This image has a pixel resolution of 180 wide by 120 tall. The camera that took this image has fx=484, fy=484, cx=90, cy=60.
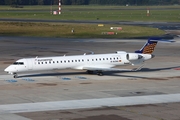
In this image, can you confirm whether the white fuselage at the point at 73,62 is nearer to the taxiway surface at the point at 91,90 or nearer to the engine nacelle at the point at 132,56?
the engine nacelle at the point at 132,56

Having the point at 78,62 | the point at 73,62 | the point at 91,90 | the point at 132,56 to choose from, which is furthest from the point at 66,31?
the point at 91,90

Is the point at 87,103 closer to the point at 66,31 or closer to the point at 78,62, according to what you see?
the point at 78,62

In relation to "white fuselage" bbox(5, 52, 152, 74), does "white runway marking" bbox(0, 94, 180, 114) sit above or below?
below

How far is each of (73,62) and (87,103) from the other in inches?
555

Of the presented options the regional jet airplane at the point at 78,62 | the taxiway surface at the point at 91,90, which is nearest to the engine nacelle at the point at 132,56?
the regional jet airplane at the point at 78,62

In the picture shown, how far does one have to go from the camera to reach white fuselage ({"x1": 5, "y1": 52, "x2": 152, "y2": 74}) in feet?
168

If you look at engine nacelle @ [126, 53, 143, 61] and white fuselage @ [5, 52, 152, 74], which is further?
engine nacelle @ [126, 53, 143, 61]

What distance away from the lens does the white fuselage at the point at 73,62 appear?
51062 millimetres

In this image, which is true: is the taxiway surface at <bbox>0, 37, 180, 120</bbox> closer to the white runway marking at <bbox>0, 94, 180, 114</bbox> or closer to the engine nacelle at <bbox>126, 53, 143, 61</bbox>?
the white runway marking at <bbox>0, 94, 180, 114</bbox>

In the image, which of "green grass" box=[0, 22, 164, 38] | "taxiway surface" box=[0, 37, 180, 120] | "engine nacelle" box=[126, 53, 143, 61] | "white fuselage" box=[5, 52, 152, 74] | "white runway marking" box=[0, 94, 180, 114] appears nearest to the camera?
"taxiway surface" box=[0, 37, 180, 120]

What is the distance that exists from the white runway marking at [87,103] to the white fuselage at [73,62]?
12.3 metres

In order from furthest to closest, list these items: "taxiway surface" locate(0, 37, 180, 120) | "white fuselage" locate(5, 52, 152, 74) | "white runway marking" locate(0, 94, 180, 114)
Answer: "white fuselage" locate(5, 52, 152, 74)
"white runway marking" locate(0, 94, 180, 114)
"taxiway surface" locate(0, 37, 180, 120)

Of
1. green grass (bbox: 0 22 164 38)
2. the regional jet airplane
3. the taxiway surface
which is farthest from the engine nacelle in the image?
green grass (bbox: 0 22 164 38)

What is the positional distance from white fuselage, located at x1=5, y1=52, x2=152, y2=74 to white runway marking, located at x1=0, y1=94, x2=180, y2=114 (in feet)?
40.4
